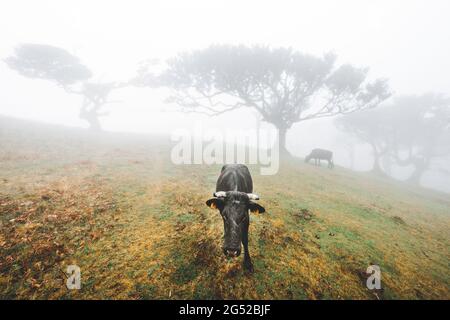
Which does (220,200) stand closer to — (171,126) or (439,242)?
(439,242)

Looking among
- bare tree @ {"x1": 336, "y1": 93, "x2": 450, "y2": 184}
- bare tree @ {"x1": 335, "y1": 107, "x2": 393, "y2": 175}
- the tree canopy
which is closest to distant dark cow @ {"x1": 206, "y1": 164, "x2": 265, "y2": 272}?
the tree canopy

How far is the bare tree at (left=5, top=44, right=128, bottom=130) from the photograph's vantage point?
32094 millimetres

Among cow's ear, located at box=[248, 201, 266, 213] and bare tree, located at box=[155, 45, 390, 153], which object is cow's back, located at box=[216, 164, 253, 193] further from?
bare tree, located at box=[155, 45, 390, 153]

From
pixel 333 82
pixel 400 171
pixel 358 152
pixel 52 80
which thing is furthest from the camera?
pixel 358 152

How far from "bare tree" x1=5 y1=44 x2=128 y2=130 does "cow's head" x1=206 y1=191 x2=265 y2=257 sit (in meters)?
42.3

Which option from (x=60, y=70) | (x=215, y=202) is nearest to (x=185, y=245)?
(x=215, y=202)

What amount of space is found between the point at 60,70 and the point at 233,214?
143 ft

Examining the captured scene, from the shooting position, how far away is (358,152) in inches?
3711

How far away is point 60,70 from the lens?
3500 cm

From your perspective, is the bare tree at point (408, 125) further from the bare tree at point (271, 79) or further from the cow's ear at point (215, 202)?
the cow's ear at point (215, 202)

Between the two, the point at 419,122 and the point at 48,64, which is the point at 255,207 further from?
the point at 419,122

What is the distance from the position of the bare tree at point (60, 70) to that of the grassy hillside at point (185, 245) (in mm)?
30804
